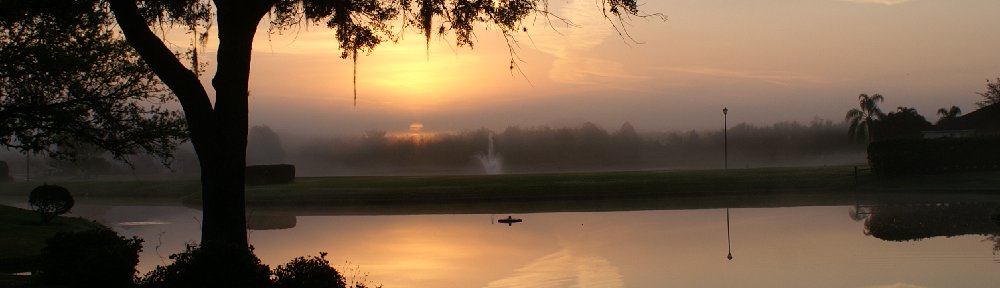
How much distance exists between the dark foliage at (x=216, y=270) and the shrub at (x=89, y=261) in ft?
7.24

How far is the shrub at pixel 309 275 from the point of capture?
12.9 m

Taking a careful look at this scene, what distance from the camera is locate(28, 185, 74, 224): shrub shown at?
3105 centimetres

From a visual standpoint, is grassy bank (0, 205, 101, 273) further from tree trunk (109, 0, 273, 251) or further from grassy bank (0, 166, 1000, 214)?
grassy bank (0, 166, 1000, 214)

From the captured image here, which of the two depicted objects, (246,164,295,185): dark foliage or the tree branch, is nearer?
the tree branch

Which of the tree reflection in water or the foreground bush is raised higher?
the foreground bush

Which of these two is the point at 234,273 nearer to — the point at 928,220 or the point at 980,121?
the point at 928,220

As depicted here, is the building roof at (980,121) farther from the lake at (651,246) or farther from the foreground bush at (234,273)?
the foreground bush at (234,273)

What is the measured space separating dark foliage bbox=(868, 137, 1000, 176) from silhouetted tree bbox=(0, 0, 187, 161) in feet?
123

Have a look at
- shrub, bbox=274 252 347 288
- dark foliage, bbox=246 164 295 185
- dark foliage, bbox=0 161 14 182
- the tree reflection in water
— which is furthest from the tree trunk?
dark foliage, bbox=0 161 14 182

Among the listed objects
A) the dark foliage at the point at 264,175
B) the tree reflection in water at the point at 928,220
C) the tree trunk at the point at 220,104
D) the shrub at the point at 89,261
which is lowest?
the tree reflection in water at the point at 928,220

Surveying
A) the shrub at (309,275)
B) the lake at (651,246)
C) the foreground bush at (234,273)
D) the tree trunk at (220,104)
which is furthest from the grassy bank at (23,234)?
the shrub at (309,275)

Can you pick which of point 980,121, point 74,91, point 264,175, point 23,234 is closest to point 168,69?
point 74,91

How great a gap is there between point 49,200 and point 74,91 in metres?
9.17

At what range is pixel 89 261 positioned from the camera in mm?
14945
